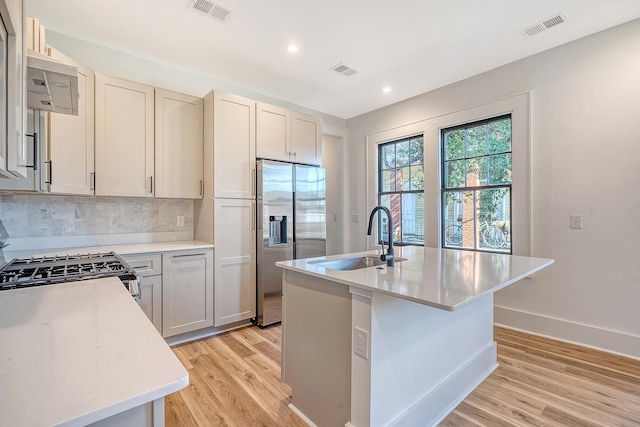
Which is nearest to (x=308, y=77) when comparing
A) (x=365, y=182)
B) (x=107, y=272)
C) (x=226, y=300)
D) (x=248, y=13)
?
(x=248, y=13)

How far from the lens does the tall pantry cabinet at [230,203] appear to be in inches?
119

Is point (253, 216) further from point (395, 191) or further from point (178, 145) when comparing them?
point (395, 191)

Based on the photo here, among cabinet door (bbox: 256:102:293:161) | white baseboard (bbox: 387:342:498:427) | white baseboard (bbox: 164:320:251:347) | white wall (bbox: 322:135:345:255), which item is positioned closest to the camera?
white baseboard (bbox: 387:342:498:427)

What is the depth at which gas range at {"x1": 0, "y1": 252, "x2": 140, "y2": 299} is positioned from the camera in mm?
1420

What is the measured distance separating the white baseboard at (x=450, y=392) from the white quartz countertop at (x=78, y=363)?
1.28 m

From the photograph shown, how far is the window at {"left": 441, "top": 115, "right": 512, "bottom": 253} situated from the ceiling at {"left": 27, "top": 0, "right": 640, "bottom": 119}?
26.7 inches

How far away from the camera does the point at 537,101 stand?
2.98 metres

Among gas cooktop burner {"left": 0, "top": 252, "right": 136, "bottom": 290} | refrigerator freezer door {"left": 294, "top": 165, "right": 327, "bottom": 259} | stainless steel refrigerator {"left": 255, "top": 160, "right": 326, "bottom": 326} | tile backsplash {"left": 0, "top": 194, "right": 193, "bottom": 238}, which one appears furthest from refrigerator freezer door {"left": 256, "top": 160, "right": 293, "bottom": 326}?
gas cooktop burner {"left": 0, "top": 252, "right": 136, "bottom": 290}

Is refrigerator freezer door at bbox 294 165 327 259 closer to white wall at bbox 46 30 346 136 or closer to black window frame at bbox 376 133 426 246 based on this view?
black window frame at bbox 376 133 426 246

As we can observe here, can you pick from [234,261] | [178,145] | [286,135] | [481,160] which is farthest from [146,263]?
[481,160]

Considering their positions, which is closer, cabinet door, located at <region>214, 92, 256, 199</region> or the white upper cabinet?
cabinet door, located at <region>214, 92, 256, 199</region>

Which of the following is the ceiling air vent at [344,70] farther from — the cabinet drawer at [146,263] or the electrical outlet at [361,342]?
the electrical outlet at [361,342]

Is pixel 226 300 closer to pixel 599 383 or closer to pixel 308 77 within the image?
pixel 308 77

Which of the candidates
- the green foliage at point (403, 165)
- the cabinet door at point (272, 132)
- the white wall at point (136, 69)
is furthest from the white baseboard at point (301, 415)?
the white wall at point (136, 69)
